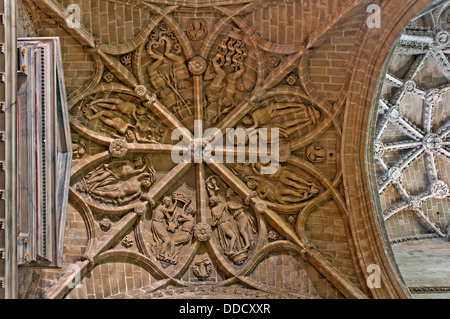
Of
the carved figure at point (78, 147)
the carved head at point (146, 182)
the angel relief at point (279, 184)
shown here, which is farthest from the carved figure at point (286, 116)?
the carved figure at point (78, 147)

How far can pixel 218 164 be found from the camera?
511 inches

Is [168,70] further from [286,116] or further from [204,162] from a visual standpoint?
[286,116]

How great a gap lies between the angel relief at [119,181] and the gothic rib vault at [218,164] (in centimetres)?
3

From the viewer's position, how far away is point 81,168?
12180 mm

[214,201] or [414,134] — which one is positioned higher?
[414,134]

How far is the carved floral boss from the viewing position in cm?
1241

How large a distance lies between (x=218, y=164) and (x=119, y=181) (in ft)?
7.72

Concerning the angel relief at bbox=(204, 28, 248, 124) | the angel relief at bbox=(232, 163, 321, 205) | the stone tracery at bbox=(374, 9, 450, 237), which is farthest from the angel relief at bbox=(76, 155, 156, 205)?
the stone tracery at bbox=(374, 9, 450, 237)

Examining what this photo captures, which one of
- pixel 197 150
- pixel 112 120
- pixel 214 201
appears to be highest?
pixel 112 120

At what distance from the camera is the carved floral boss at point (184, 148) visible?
1241 cm

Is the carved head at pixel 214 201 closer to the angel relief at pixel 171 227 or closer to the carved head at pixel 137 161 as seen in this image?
the angel relief at pixel 171 227

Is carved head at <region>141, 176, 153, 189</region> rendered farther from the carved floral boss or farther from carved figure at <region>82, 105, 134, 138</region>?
carved figure at <region>82, 105, 134, 138</region>

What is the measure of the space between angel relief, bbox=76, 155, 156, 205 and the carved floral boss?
23mm

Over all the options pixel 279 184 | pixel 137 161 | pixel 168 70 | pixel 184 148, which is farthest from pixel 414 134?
pixel 137 161
